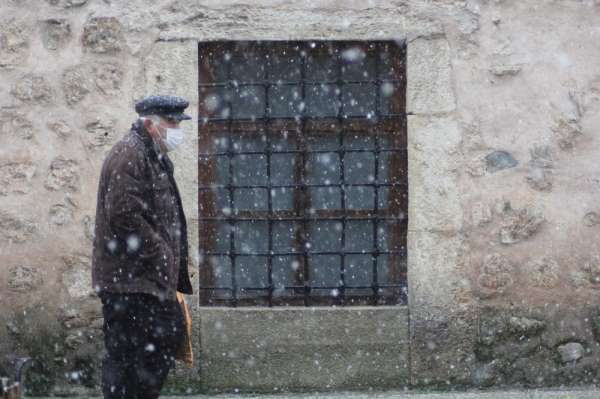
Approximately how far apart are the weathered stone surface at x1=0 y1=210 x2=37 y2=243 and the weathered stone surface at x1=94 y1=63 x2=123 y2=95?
0.81m

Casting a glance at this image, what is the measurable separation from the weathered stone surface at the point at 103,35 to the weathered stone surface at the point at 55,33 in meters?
0.10

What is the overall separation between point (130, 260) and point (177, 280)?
0.89 feet

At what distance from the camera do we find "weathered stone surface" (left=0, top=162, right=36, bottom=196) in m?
5.92

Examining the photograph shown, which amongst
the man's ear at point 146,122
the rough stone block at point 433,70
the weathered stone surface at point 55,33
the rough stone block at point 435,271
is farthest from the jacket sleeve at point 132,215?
the rough stone block at point 433,70

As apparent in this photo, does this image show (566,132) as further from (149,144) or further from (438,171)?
(149,144)

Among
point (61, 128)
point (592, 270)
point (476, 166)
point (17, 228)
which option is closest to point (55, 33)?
point (61, 128)

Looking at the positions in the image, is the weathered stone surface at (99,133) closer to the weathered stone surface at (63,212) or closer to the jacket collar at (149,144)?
the weathered stone surface at (63,212)

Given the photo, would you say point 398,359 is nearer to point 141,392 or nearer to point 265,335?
point 265,335

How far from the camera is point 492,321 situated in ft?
19.6

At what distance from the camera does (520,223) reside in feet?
19.5

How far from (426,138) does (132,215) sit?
78.8 inches

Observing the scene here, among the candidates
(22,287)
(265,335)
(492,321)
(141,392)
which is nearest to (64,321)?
(22,287)

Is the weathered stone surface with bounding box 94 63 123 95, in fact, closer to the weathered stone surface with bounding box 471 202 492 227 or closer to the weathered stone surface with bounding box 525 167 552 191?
the weathered stone surface with bounding box 471 202 492 227

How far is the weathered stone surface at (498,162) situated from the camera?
5949mm
